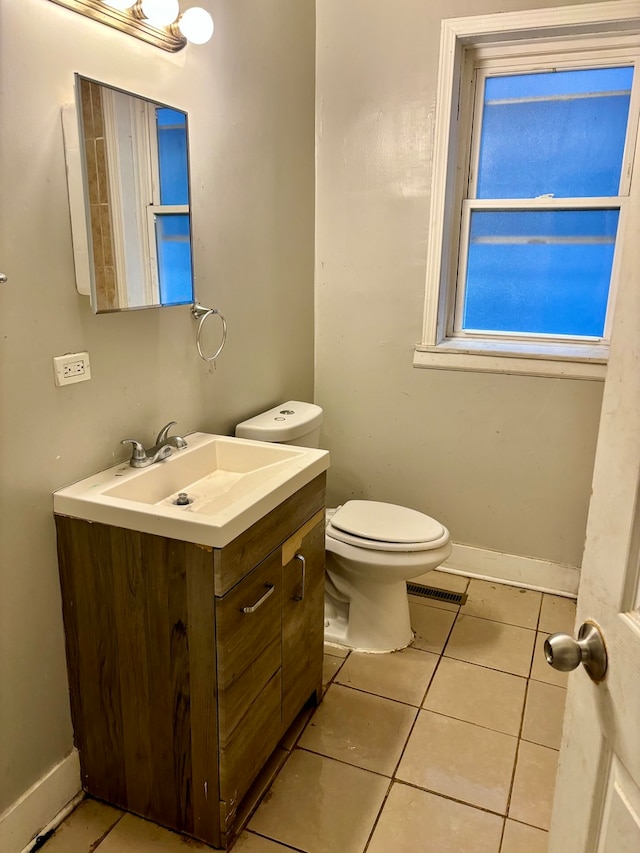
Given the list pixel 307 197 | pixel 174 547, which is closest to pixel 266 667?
pixel 174 547

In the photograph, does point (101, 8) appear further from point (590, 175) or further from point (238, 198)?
point (590, 175)

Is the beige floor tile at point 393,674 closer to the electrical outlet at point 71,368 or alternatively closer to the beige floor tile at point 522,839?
the beige floor tile at point 522,839

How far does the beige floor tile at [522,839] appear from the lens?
1527 millimetres

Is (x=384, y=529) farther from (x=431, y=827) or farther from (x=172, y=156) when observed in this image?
(x=172, y=156)

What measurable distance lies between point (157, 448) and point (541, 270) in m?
1.73

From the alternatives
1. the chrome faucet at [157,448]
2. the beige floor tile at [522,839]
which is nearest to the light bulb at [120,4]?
the chrome faucet at [157,448]

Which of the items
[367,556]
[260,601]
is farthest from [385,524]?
[260,601]

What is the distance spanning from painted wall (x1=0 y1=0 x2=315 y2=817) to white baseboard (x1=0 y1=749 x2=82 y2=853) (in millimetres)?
28

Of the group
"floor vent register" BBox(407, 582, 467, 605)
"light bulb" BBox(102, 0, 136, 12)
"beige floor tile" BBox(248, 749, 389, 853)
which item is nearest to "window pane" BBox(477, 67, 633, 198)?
"light bulb" BBox(102, 0, 136, 12)

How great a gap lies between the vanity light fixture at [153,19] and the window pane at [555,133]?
1317 mm

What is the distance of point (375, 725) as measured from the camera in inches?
76.0

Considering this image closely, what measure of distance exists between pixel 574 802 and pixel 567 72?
249 cm

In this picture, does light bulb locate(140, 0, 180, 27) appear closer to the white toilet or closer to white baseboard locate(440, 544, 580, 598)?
the white toilet

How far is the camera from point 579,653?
76 cm
